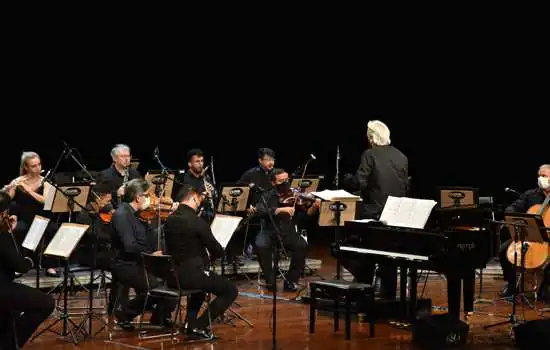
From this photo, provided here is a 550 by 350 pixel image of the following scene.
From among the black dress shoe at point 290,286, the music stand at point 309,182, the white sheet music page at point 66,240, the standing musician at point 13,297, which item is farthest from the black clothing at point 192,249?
the music stand at point 309,182

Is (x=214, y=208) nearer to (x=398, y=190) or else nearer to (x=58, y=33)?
(x=398, y=190)

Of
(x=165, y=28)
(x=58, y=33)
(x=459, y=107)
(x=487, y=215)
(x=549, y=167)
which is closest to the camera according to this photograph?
(x=487, y=215)

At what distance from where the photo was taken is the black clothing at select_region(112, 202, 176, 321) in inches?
307

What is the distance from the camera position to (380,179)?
845cm

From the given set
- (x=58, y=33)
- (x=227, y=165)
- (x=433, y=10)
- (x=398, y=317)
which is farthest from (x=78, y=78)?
(x=398, y=317)

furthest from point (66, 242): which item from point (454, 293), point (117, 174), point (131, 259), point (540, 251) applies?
point (540, 251)

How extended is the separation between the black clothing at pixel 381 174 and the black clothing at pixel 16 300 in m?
3.21

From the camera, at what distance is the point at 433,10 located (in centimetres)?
1409

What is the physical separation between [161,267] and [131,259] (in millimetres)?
701

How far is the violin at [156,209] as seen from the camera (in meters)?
8.15

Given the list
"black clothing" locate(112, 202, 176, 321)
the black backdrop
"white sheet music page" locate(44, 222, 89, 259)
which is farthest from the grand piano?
the black backdrop

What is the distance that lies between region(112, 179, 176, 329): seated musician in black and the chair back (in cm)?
31

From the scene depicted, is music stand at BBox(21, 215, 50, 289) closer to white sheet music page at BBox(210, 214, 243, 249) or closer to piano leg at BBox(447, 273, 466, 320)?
white sheet music page at BBox(210, 214, 243, 249)

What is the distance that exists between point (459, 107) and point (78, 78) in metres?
5.79
